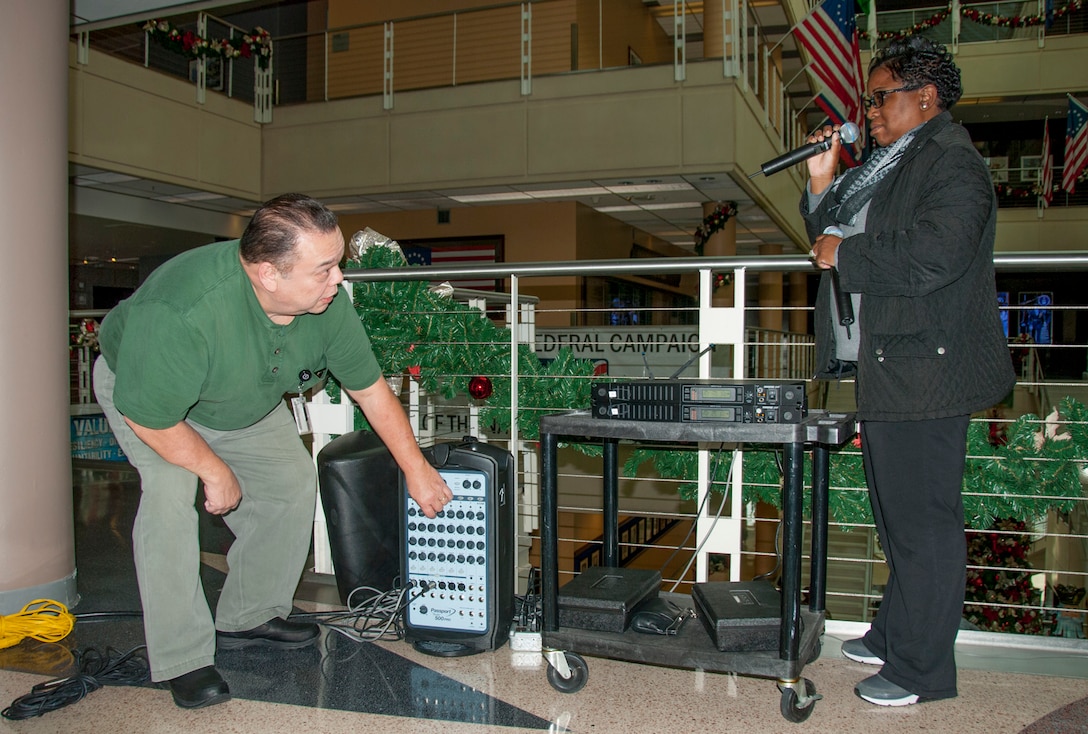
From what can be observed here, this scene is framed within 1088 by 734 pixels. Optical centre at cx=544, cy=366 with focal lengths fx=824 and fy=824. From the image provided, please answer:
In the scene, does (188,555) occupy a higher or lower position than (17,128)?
lower

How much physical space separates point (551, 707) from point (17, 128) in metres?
2.34

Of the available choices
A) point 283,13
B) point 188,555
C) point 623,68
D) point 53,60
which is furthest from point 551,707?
point 283,13

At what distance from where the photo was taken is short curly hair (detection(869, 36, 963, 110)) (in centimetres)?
181

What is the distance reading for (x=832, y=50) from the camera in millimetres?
7676

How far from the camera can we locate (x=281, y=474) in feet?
7.36

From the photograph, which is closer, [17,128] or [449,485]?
[449,485]

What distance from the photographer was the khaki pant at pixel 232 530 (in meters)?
1.93

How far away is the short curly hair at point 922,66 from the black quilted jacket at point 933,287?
0.07 meters

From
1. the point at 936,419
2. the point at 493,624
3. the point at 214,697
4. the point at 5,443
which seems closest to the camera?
the point at 936,419

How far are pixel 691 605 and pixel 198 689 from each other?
121cm

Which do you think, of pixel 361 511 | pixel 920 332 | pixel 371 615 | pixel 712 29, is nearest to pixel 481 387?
pixel 361 511

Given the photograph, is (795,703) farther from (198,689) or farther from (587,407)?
(198,689)

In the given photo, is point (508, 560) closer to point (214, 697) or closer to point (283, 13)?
point (214, 697)

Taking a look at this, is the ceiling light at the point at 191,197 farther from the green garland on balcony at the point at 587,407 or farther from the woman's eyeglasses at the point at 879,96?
the woman's eyeglasses at the point at 879,96
